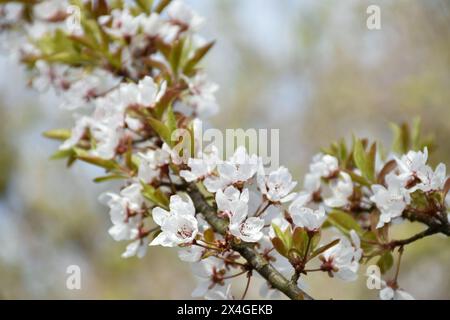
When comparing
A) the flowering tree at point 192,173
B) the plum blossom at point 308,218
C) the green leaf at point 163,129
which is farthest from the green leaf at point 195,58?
the plum blossom at point 308,218

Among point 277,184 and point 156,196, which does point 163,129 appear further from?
point 277,184

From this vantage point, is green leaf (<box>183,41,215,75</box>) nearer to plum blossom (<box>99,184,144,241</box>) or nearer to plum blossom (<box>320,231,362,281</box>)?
plum blossom (<box>99,184,144,241</box>)

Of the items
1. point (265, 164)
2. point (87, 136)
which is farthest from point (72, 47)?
point (265, 164)

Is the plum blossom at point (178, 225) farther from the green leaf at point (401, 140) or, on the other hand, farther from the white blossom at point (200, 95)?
the green leaf at point (401, 140)

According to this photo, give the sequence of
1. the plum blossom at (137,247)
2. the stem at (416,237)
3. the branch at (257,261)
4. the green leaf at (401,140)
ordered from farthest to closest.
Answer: the green leaf at (401,140), the plum blossom at (137,247), the stem at (416,237), the branch at (257,261)

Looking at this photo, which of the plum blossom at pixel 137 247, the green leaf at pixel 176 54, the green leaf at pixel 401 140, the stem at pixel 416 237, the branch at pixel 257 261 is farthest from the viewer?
the green leaf at pixel 401 140

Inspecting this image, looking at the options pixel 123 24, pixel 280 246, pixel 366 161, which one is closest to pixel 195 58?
pixel 123 24
